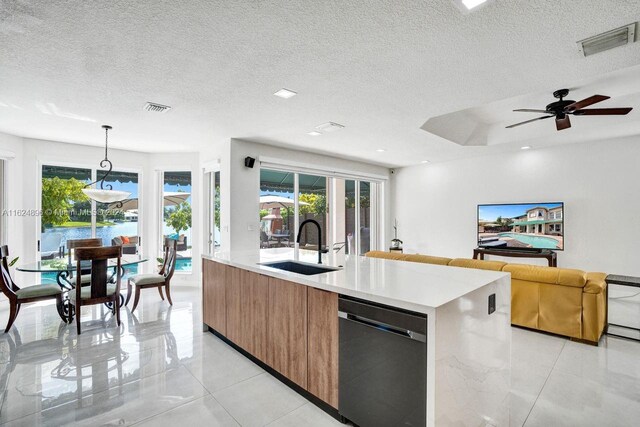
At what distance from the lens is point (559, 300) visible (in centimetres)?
318

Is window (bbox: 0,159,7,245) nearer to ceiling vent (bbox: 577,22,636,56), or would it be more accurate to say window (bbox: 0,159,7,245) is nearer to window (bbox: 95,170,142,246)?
window (bbox: 95,170,142,246)

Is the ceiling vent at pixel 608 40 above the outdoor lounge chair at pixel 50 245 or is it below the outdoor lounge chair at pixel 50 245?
above

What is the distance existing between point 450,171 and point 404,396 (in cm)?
626

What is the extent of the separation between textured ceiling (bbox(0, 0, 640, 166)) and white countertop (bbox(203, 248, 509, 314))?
1573mm

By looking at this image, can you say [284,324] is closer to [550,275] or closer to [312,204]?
[550,275]

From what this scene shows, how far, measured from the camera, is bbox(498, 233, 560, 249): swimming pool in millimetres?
5527

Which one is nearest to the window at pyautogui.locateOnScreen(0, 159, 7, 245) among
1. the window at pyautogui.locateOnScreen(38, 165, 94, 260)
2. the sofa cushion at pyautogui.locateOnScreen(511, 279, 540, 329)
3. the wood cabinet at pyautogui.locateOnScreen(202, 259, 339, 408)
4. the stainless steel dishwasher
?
the window at pyautogui.locateOnScreen(38, 165, 94, 260)

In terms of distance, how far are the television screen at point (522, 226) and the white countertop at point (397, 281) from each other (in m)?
4.31

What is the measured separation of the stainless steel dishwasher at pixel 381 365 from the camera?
1476 mm

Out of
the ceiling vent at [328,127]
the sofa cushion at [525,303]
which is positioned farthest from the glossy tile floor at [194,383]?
the ceiling vent at [328,127]

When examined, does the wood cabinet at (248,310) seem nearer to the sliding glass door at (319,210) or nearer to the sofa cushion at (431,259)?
the sliding glass door at (319,210)

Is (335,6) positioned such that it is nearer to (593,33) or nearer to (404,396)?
(593,33)

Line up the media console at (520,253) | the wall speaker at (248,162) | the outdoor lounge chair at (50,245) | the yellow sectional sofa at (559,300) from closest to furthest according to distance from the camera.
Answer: the yellow sectional sofa at (559,300) < the wall speaker at (248,162) < the outdoor lounge chair at (50,245) < the media console at (520,253)

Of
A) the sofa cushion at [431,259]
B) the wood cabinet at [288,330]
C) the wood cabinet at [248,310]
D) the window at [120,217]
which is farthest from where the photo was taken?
the window at [120,217]
